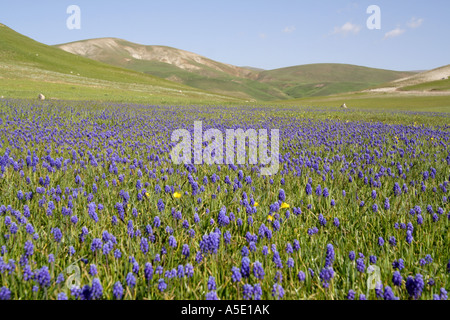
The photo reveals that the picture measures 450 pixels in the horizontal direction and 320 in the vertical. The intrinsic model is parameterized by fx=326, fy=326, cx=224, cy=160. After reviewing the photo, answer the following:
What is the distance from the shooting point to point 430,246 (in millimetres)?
3256

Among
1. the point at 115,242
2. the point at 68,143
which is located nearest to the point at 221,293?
the point at 115,242

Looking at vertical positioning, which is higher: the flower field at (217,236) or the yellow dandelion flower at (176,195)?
the yellow dandelion flower at (176,195)

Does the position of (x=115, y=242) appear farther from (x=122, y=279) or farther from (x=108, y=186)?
(x=108, y=186)

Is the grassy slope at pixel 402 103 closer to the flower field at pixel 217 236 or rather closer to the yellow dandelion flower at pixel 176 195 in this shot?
the flower field at pixel 217 236

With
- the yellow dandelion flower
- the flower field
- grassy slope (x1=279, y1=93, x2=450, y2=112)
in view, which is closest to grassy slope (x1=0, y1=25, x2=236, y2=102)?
grassy slope (x1=279, y1=93, x2=450, y2=112)

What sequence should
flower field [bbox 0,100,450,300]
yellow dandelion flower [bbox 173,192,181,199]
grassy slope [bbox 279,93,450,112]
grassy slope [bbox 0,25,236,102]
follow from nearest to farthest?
flower field [bbox 0,100,450,300] → yellow dandelion flower [bbox 173,192,181,199] → grassy slope [bbox 279,93,450,112] → grassy slope [bbox 0,25,236,102]

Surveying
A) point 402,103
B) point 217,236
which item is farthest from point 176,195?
point 402,103

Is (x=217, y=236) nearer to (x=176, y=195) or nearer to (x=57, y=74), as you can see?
(x=176, y=195)

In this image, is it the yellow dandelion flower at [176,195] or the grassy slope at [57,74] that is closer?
the yellow dandelion flower at [176,195]

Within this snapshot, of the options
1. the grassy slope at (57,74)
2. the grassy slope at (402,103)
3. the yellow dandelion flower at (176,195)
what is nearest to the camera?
the yellow dandelion flower at (176,195)

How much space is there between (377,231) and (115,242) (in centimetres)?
278

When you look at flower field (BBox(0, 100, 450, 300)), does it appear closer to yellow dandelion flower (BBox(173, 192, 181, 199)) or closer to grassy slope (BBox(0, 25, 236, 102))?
yellow dandelion flower (BBox(173, 192, 181, 199))

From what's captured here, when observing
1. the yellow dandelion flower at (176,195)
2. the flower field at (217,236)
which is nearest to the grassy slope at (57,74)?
the flower field at (217,236)
